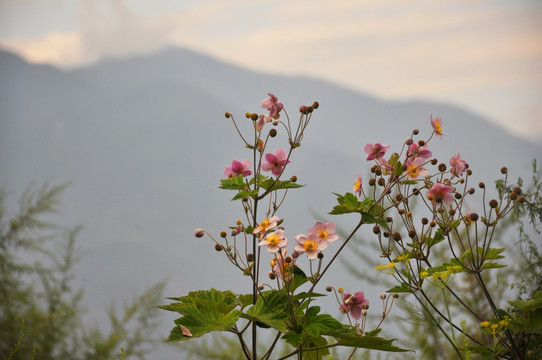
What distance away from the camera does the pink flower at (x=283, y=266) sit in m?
0.73

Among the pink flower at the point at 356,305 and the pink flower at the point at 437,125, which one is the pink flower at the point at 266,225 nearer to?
the pink flower at the point at 356,305

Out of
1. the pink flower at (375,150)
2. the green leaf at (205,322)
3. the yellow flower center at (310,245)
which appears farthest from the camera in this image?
the pink flower at (375,150)

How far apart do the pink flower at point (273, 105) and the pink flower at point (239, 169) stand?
10 centimetres

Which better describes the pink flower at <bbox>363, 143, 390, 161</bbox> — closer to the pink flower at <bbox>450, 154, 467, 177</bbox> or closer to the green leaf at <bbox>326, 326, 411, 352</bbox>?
the pink flower at <bbox>450, 154, 467, 177</bbox>

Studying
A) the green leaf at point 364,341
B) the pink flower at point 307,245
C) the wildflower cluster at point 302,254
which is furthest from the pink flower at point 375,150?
the green leaf at point 364,341

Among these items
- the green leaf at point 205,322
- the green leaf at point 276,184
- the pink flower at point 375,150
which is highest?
the pink flower at point 375,150

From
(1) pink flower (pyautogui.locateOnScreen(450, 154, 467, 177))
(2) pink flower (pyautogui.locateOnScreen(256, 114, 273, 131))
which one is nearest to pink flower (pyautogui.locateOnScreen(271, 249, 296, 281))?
(2) pink flower (pyautogui.locateOnScreen(256, 114, 273, 131))

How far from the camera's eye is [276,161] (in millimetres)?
847

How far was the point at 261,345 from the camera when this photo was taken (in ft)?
7.57

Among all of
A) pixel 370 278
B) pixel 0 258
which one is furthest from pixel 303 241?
pixel 0 258

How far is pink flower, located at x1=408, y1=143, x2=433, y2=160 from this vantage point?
2.82 feet

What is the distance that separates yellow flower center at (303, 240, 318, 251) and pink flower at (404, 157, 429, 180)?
236mm

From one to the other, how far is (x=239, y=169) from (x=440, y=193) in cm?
34

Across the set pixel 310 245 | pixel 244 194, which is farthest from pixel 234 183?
pixel 310 245
